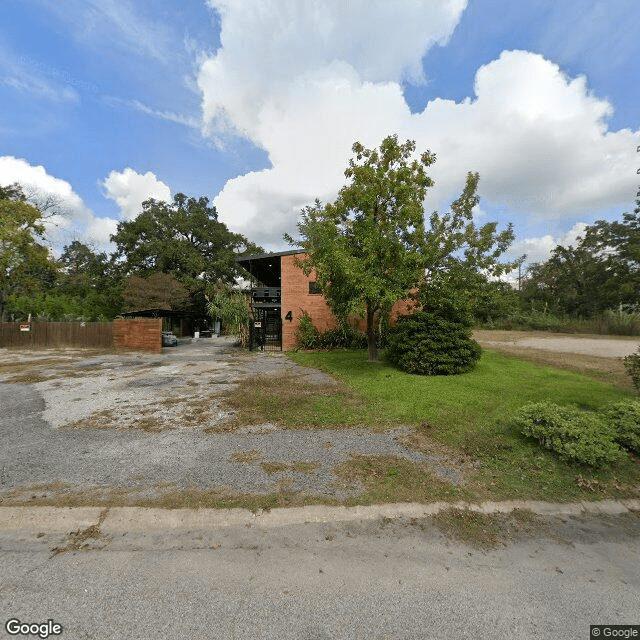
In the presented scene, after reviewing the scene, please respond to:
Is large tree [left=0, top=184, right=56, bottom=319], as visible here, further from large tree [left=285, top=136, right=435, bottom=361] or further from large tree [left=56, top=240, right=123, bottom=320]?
large tree [left=285, top=136, right=435, bottom=361]

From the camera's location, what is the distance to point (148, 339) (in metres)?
18.0

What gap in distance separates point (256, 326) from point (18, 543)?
16.1m

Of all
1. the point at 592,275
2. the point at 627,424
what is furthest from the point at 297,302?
the point at 592,275

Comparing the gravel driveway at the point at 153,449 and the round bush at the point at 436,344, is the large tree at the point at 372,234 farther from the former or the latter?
the gravel driveway at the point at 153,449

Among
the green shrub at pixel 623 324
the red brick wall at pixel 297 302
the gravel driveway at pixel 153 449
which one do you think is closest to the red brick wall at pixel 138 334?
the red brick wall at pixel 297 302

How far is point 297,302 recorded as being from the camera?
17.3 m

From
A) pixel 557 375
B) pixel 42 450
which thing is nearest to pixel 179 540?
pixel 42 450

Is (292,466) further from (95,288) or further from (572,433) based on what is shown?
(95,288)

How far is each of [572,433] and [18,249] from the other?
1151 inches

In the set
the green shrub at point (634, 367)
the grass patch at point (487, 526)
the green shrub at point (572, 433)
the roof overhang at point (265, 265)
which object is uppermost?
the roof overhang at point (265, 265)

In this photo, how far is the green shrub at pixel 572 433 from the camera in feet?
12.5

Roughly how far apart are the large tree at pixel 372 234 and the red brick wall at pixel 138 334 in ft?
38.7

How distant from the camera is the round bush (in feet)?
30.8

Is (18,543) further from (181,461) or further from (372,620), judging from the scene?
(372,620)
